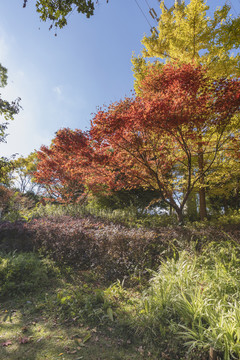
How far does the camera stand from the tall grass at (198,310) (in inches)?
75.0

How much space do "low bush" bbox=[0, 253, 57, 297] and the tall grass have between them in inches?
86.0

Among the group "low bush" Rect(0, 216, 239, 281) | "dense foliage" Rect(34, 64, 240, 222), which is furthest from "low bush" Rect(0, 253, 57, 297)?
"dense foliage" Rect(34, 64, 240, 222)

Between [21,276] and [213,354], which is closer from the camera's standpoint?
[213,354]

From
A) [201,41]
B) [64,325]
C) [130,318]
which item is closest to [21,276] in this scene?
[64,325]

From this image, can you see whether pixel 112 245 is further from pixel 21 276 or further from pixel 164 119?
pixel 164 119

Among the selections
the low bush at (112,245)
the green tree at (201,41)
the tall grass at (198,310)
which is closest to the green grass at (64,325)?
the tall grass at (198,310)

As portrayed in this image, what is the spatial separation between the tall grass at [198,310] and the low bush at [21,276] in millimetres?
2183

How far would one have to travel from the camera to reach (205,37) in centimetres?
709

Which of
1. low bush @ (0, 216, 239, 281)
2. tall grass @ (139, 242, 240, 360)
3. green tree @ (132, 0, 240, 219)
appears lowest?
tall grass @ (139, 242, 240, 360)

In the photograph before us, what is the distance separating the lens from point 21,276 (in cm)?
379

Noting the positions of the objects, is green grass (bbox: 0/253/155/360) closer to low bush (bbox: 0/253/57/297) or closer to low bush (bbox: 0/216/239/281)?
low bush (bbox: 0/253/57/297)

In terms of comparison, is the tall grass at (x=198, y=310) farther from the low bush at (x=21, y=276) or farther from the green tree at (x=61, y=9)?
the green tree at (x=61, y=9)

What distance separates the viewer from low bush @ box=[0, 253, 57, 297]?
3500 millimetres

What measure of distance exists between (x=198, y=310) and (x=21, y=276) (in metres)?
3.23
